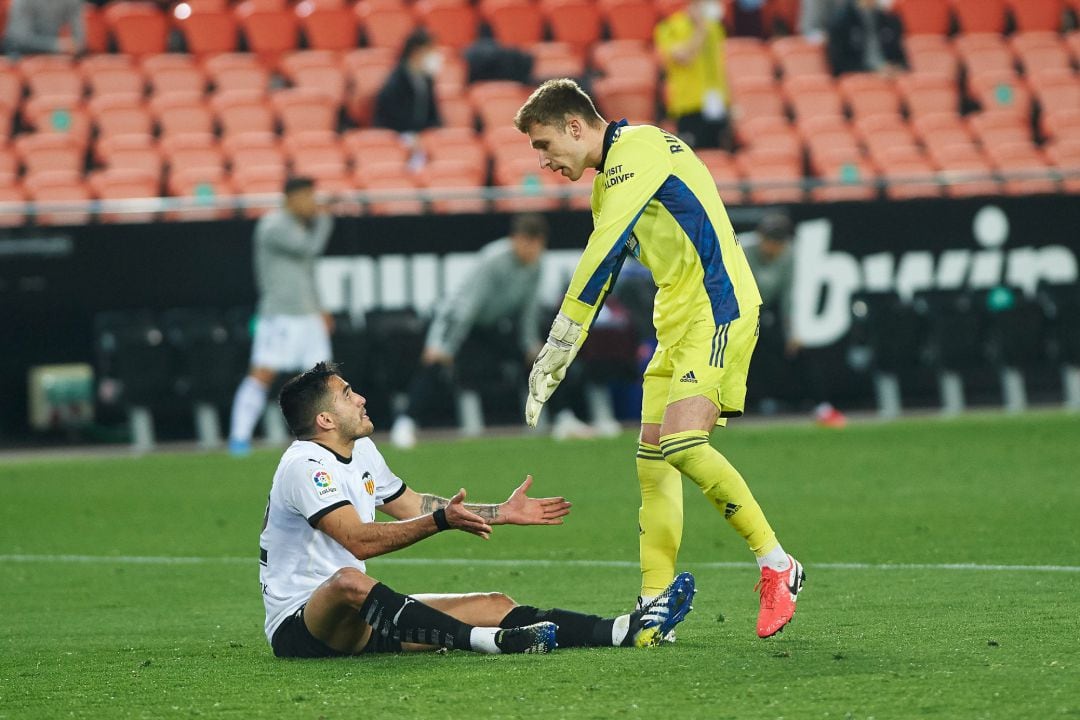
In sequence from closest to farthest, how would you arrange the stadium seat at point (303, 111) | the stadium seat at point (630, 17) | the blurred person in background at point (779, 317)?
1. the blurred person in background at point (779, 317)
2. the stadium seat at point (303, 111)
3. the stadium seat at point (630, 17)

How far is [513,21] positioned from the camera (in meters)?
20.5

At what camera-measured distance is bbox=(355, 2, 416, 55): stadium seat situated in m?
19.9

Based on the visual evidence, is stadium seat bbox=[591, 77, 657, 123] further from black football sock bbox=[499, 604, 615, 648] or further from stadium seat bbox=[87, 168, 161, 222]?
black football sock bbox=[499, 604, 615, 648]

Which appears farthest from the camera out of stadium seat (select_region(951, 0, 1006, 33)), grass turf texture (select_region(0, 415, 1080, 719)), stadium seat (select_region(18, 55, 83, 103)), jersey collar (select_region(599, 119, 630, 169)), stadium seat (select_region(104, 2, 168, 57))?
stadium seat (select_region(951, 0, 1006, 33))

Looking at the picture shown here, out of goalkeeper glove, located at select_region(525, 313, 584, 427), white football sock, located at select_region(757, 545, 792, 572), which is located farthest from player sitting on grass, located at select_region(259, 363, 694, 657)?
goalkeeper glove, located at select_region(525, 313, 584, 427)

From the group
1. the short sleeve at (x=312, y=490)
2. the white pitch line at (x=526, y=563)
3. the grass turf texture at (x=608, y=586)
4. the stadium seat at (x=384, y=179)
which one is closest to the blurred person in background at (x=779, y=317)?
the grass turf texture at (x=608, y=586)

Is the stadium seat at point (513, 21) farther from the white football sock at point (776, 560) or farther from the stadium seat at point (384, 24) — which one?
the white football sock at point (776, 560)

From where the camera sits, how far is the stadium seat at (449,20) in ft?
65.8

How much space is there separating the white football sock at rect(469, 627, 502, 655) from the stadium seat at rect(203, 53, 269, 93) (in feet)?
44.2

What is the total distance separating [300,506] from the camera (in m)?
6.05

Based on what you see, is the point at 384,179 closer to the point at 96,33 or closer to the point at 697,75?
the point at 697,75

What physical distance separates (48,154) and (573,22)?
6545mm

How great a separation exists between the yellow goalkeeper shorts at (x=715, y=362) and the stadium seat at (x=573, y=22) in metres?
14.4

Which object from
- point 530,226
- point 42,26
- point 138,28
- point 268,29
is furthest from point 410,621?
point 138,28
